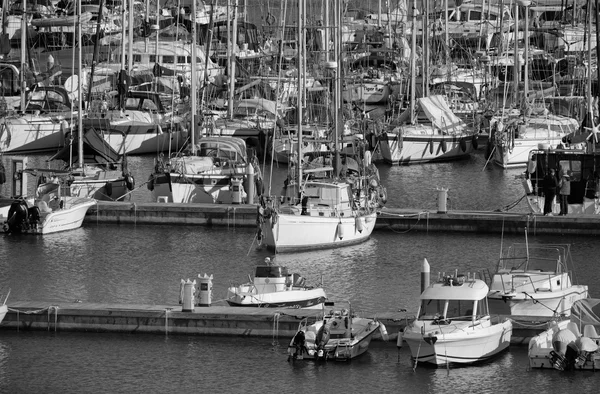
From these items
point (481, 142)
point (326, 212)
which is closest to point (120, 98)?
point (481, 142)

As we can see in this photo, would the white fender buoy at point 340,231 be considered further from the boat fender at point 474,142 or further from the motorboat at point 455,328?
the boat fender at point 474,142

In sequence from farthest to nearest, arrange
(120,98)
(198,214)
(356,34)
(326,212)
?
(356,34) → (120,98) → (198,214) → (326,212)

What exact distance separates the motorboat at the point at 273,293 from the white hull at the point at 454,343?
170 inches

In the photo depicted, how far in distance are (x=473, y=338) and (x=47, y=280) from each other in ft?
47.5

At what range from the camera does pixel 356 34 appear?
378 feet

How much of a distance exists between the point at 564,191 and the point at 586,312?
15.3 meters

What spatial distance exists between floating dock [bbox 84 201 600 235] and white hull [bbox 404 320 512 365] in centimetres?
1599

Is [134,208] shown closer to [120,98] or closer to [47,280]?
[47,280]

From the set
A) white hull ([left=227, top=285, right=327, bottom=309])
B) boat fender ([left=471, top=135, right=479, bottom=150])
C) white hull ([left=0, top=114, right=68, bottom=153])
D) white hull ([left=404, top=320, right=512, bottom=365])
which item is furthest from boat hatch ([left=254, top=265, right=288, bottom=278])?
white hull ([left=0, top=114, right=68, bottom=153])

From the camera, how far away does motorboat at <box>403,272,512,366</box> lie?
33.8 metres

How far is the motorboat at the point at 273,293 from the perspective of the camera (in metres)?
37.9

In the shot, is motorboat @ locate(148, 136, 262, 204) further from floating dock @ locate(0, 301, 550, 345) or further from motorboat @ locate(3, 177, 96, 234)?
floating dock @ locate(0, 301, 550, 345)

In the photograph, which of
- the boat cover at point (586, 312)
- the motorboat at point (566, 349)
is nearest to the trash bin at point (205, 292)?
the motorboat at point (566, 349)

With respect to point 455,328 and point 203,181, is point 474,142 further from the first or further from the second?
point 455,328
